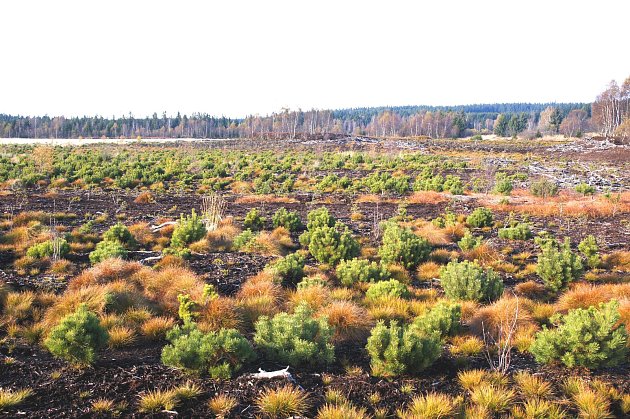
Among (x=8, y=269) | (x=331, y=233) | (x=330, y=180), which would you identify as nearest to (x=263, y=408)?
(x=331, y=233)

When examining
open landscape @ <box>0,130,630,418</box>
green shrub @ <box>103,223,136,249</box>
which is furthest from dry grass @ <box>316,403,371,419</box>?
green shrub @ <box>103,223,136,249</box>

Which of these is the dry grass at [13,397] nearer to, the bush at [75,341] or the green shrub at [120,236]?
the bush at [75,341]

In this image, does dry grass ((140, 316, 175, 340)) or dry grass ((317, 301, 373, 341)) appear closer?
dry grass ((140, 316, 175, 340))

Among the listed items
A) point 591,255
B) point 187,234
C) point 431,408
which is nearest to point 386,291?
point 431,408

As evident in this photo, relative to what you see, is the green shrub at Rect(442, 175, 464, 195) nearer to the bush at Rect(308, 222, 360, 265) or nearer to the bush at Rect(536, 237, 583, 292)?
the bush at Rect(308, 222, 360, 265)

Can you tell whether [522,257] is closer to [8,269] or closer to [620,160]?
[8,269]

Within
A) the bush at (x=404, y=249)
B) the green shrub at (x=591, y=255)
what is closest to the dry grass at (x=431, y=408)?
the bush at (x=404, y=249)

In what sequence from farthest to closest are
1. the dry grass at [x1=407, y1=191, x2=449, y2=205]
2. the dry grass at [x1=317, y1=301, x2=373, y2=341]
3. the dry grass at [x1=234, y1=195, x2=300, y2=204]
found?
the dry grass at [x1=407, y1=191, x2=449, y2=205], the dry grass at [x1=234, y1=195, x2=300, y2=204], the dry grass at [x1=317, y1=301, x2=373, y2=341]
